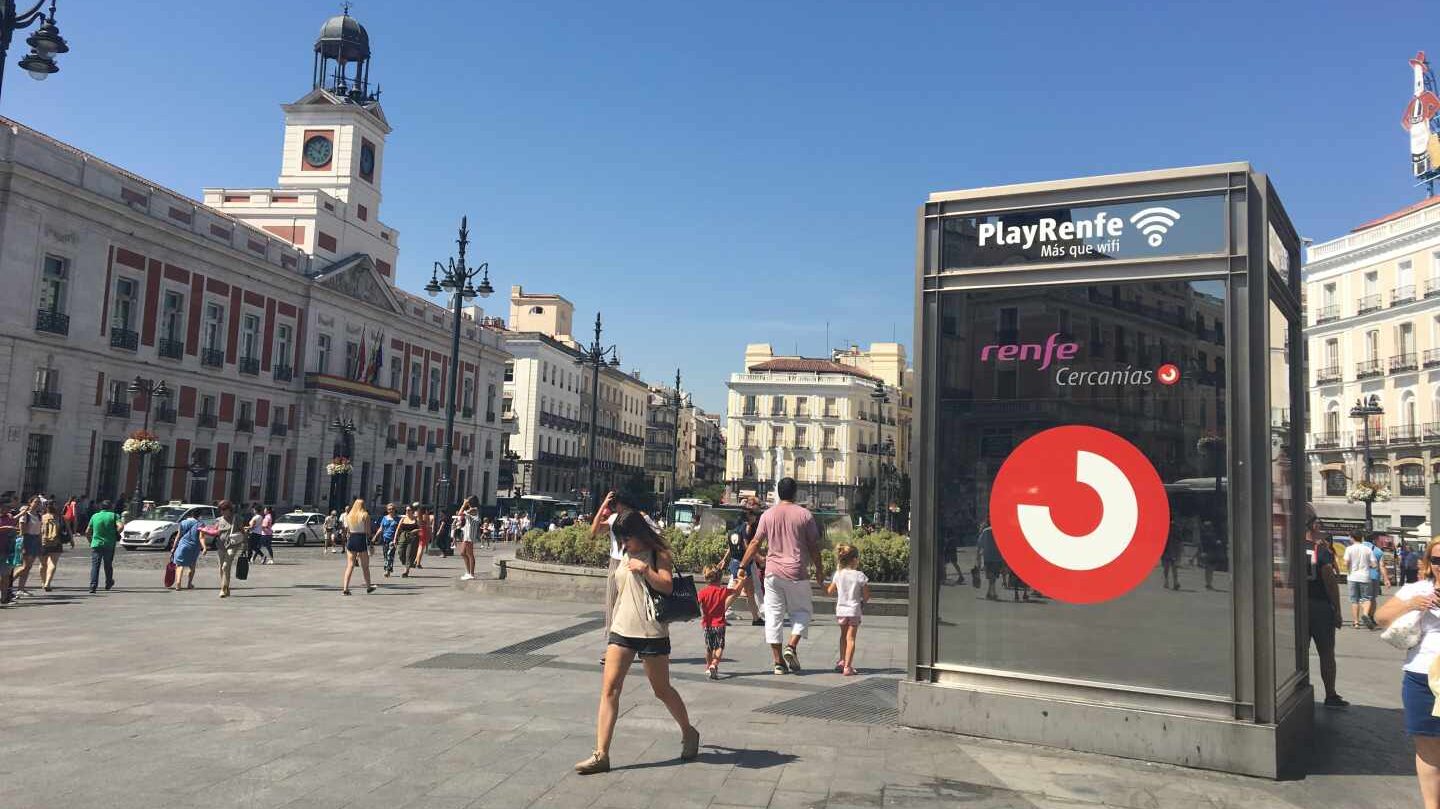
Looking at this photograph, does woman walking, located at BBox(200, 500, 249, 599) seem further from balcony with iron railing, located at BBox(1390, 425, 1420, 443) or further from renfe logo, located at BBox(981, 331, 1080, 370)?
balcony with iron railing, located at BBox(1390, 425, 1420, 443)

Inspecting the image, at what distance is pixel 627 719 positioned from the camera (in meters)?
6.99

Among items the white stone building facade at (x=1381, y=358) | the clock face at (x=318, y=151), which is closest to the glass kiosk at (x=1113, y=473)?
the white stone building facade at (x=1381, y=358)

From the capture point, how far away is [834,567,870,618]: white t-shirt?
30.3 ft

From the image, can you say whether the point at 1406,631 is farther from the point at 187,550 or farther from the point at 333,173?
the point at 333,173

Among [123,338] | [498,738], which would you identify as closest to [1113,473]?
[498,738]

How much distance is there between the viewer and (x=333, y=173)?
195ft

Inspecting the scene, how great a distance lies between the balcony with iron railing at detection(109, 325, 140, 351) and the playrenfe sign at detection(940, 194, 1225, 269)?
39787mm

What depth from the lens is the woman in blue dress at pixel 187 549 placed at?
16.6 m

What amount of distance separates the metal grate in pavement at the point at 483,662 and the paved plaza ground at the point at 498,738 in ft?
0.12

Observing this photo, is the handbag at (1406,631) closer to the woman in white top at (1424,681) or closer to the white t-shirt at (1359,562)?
the woman in white top at (1424,681)

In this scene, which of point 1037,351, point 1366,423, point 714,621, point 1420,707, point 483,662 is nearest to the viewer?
point 1420,707

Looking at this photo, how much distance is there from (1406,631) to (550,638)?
28.2ft

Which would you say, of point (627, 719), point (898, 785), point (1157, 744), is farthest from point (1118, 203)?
point (627, 719)

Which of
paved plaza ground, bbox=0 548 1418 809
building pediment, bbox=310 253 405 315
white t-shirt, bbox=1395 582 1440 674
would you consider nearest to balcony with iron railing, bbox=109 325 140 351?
building pediment, bbox=310 253 405 315
